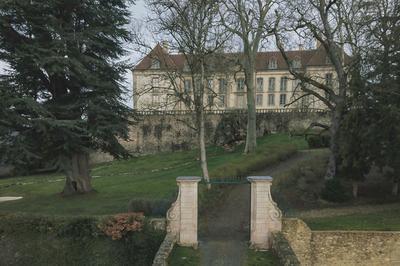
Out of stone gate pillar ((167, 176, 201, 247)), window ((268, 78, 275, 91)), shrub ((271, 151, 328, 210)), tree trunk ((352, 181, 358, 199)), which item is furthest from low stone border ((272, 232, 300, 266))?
window ((268, 78, 275, 91))

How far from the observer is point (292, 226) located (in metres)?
12.0

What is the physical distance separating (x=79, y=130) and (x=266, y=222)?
33.6ft

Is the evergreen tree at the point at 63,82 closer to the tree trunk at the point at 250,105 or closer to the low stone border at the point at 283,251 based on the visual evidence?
the tree trunk at the point at 250,105

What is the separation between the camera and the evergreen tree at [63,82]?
1691 centimetres

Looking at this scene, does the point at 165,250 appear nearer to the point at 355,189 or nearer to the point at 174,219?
the point at 174,219

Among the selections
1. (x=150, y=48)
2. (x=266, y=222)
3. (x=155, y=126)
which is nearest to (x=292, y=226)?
(x=266, y=222)

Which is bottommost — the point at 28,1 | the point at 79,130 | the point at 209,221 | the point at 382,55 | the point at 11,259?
the point at 11,259

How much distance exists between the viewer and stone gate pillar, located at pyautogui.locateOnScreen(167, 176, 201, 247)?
38.1 feet

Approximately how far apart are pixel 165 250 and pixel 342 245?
5.22m

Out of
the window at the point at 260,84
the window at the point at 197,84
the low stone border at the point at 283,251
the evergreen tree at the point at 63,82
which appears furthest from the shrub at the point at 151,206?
the window at the point at 260,84

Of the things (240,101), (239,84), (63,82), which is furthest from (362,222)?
(240,101)

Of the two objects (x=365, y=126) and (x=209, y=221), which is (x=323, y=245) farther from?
(x=365, y=126)

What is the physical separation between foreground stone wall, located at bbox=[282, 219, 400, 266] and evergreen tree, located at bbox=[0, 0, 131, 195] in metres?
9.75

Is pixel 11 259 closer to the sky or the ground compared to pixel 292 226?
closer to the ground
